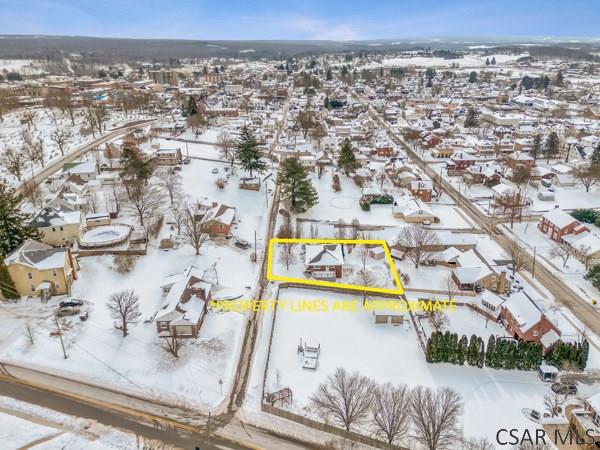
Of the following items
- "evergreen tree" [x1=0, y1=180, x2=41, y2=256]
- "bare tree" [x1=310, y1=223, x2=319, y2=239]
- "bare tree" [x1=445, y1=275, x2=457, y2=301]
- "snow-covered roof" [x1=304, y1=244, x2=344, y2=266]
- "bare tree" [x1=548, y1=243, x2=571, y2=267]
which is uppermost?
"evergreen tree" [x1=0, y1=180, x2=41, y2=256]

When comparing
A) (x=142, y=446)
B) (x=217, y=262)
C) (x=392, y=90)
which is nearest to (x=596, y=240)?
(x=217, y=262)

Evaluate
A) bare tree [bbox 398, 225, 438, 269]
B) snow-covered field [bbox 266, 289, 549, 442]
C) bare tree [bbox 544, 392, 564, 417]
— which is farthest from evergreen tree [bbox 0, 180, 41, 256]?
bare tree [bbox 544, 392, 564, 417]

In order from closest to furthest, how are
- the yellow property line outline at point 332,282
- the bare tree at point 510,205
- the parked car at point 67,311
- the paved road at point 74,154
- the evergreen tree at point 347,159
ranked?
the parked car at point 67,311
the yellow property line outline at point 332,282
the bare tree at point 510,205
the paved road at point 74,154
the evergreen tree at point 347,159

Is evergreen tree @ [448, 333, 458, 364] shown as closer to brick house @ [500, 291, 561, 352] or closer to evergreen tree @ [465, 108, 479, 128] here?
brick house @ [500, 291, 561, 352]

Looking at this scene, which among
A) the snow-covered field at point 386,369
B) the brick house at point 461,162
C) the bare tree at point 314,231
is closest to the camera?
the snow-covered field at point 386,369

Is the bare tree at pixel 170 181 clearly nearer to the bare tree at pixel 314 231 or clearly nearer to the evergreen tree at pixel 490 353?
the bare tree at pixel 314 231

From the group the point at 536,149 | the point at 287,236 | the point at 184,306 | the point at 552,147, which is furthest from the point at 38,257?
the point at 552,147

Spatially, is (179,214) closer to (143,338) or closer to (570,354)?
(143,338)

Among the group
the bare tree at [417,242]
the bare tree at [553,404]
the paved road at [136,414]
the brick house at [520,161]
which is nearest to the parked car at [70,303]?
the paved road at [136,414]
